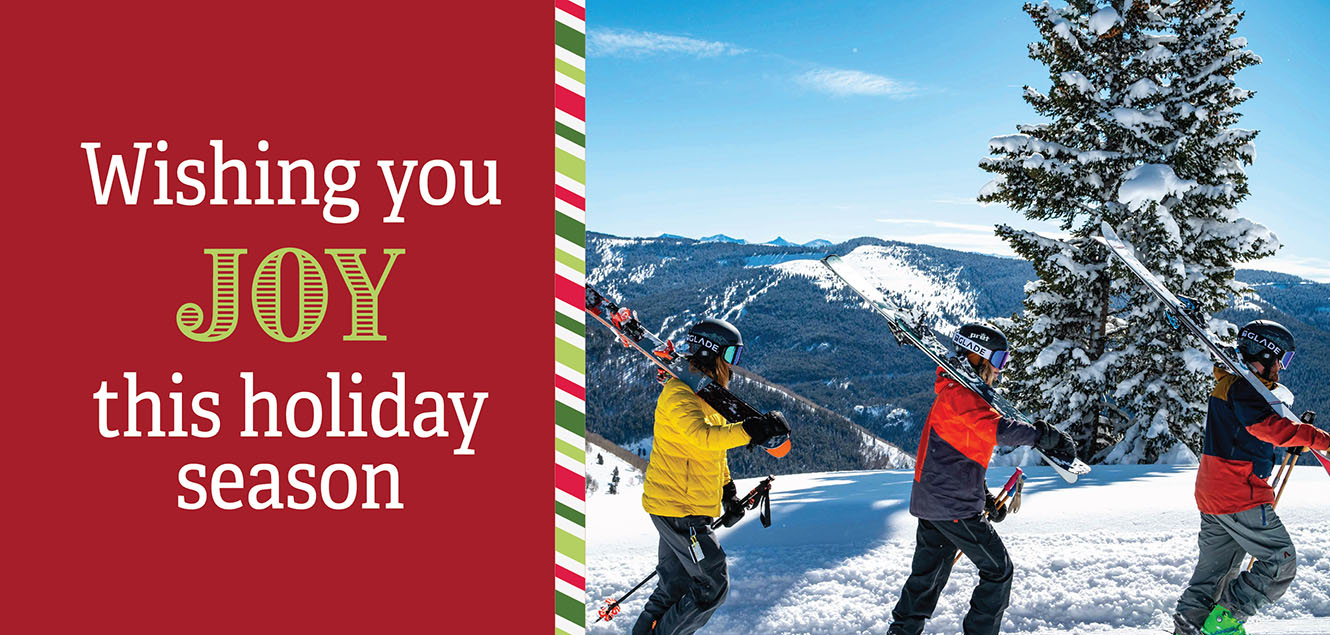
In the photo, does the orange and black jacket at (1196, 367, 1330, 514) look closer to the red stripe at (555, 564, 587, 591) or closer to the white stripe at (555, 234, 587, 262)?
the red stripe at (555, 564, 587, 591)

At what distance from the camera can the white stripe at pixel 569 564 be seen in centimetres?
367

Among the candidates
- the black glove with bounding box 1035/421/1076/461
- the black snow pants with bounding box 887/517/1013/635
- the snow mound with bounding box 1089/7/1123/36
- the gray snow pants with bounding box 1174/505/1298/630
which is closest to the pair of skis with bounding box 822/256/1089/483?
the black glove with bounding box 1035/421/1076/461

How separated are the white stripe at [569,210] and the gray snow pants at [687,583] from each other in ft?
6.15

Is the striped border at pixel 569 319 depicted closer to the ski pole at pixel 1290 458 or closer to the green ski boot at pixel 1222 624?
the green ski boot at pixel 1222 624

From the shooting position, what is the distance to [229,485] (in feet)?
11.6

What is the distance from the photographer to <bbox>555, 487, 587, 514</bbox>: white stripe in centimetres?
367

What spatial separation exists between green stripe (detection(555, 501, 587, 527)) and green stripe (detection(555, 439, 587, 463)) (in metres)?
→ 0.22

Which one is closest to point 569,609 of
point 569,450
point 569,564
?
point 569,564

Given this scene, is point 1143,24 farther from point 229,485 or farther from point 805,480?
point 229,485

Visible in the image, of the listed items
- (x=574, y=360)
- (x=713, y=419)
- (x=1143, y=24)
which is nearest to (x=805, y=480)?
(x=713, y=419)

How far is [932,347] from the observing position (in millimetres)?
5145

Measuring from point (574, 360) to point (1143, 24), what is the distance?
1467cm

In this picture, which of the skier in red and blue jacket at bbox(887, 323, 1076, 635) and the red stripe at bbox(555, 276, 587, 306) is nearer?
the red stripe at bbox(555, 276, 587, 306)

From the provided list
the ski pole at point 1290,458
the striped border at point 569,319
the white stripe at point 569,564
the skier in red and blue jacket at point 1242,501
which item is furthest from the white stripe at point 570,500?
the ski pole at point 1290,458
